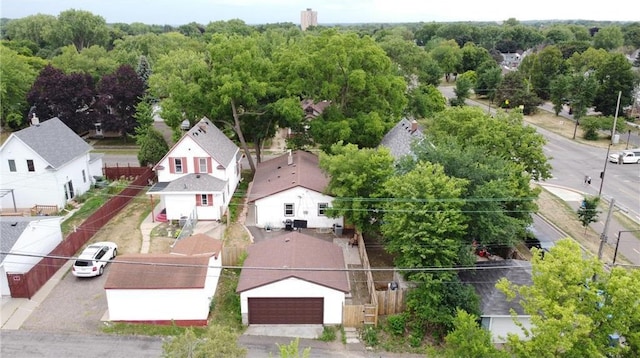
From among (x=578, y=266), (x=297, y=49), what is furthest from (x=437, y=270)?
(x=297, y=49)

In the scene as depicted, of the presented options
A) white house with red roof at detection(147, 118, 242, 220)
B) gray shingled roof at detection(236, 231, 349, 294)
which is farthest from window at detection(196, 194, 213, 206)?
gray shingled roof at detection(236, 231, 349, 294)

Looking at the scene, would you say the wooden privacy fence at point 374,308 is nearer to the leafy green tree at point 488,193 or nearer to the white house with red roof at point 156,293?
the leafy green tree at point 488,193

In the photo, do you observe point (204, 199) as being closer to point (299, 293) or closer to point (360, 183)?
point (360, 183)

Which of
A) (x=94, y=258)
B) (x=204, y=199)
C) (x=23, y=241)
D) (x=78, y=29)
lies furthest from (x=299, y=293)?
(x=78, y=29)

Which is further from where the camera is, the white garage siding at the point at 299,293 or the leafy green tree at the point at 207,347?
the white garage siding at the point at 299,293

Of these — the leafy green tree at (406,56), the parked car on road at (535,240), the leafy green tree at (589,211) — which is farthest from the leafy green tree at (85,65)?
the leafy green tree at (589,211)
